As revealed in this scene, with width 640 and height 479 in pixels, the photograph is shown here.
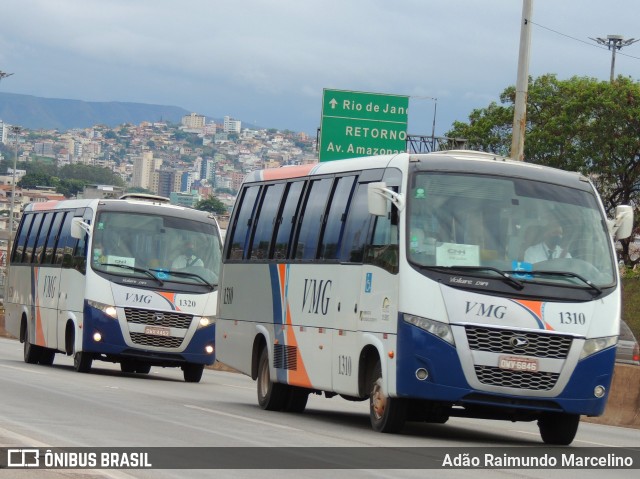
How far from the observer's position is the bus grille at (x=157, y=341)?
2719 centimetres

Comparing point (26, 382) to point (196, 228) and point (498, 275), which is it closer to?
point (196, 228)

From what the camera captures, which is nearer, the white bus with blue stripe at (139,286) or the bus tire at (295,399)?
the bus tire at (295,399)

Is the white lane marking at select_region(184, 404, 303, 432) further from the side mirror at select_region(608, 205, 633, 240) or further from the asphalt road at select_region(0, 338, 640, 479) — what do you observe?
the side mirror at select_region(608, 205, 633, 240)

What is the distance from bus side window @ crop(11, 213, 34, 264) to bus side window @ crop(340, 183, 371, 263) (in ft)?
62.1

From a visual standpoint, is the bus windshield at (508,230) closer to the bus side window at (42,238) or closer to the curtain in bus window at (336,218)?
the curtain in bus window at (336,218)

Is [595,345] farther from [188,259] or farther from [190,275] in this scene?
[188,259]

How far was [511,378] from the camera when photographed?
1531 centimetres

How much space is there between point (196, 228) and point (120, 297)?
6.39ft

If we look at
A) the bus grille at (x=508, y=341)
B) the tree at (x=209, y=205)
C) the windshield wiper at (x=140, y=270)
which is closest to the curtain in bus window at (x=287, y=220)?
the bus grille at (x=508, y=341)

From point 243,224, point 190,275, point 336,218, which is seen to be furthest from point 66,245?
point 336,218

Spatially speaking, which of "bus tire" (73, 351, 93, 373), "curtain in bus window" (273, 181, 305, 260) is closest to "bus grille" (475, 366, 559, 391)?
"curtain in bus window" (273, 181, 305, 260)

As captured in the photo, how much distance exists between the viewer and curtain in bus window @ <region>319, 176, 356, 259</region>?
18.2m

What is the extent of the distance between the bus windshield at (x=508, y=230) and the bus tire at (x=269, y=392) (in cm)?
467

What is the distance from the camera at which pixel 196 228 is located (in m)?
28.4
